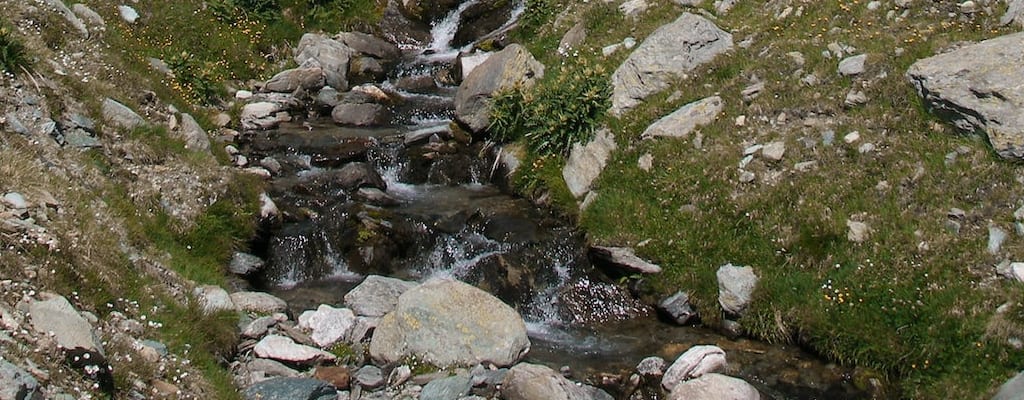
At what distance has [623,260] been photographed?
46.6 feet

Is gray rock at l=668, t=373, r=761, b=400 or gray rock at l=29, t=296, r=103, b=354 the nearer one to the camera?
gray rock at l=29, t=296, r=103, b=354

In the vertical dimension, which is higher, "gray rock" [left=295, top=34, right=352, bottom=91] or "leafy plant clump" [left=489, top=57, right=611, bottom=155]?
"leafy plant clump" [left=489, top=57, right=611, bottom=155]

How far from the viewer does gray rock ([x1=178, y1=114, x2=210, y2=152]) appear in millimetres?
16203

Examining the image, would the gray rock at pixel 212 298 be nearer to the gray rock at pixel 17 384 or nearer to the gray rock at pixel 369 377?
the gray rock at pixel 369 377

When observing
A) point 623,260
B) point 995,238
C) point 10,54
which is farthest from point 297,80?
point 995,238

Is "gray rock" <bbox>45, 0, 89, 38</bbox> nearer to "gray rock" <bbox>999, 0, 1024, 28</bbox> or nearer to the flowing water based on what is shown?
the flowing water

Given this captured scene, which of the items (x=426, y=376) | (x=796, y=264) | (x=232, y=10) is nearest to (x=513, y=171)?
(x=796, y=264)

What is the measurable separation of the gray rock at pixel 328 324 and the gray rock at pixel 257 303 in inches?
17.1

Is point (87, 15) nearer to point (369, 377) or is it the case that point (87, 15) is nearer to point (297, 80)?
point (297, 80)

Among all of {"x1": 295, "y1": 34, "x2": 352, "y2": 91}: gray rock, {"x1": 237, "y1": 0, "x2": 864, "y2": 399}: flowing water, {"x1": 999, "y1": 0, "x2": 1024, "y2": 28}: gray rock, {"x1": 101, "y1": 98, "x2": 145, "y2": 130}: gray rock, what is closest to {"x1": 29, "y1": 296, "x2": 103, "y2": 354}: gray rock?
{"x1": 237, "y1": 0, "x2": 864, "y2": 399}: flowing water

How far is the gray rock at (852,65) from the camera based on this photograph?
15431 mm

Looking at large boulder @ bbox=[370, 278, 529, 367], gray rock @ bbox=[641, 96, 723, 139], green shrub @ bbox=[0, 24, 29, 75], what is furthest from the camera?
gray rock @ bbox=[641, 96, 723, 139]

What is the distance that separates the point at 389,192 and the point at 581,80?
13.7 ft

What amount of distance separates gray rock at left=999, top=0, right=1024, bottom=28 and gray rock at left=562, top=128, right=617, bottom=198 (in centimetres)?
665
